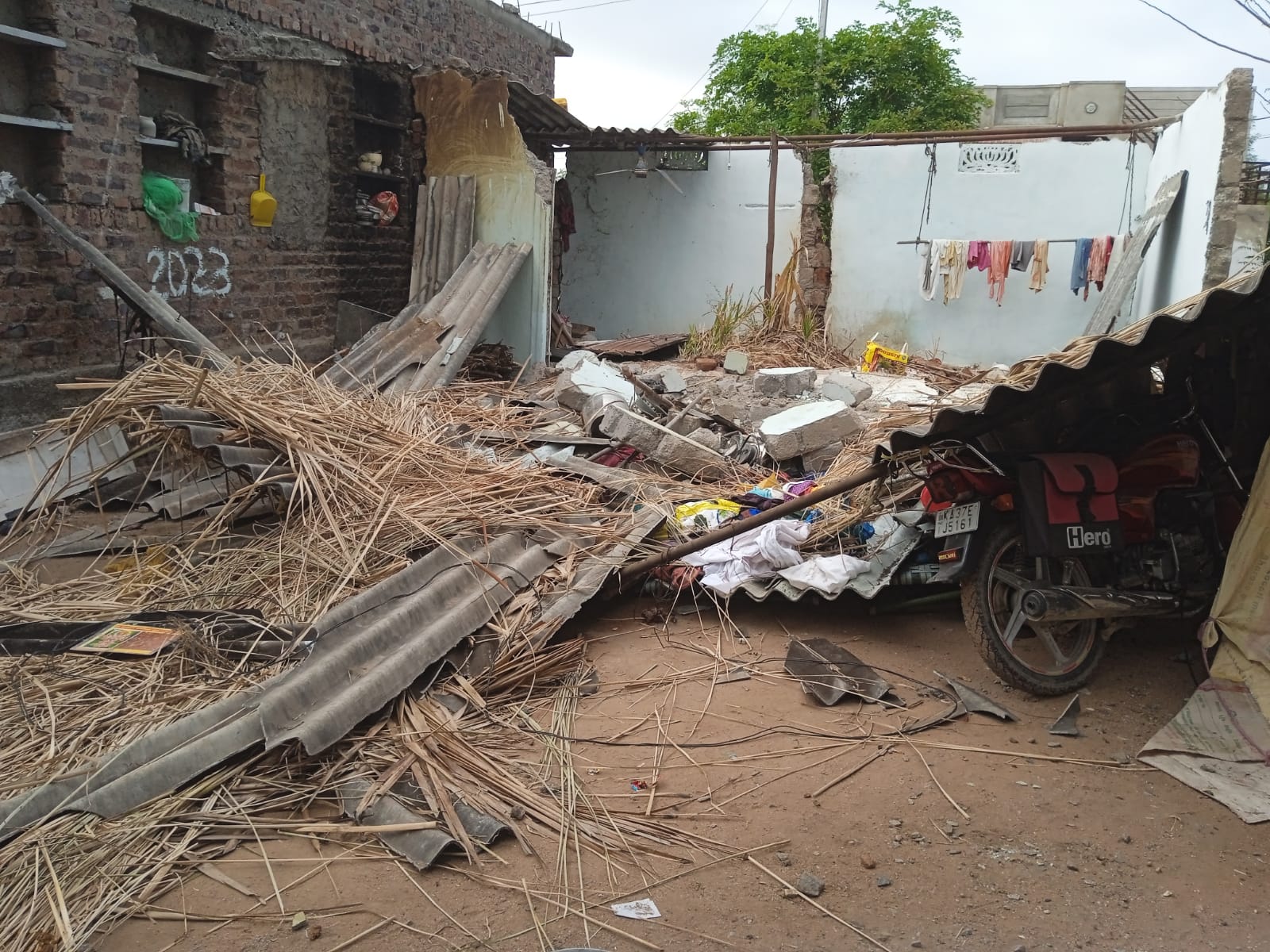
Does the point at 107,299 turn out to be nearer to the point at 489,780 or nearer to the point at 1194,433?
the point at 489,780

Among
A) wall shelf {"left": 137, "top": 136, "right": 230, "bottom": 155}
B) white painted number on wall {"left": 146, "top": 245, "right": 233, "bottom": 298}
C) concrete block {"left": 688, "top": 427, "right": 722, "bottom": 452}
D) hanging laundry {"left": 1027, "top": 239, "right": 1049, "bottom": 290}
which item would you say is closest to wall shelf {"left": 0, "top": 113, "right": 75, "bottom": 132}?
wall shelf {"left": 137, "top": 136, "right": 230, "bottom": 155}

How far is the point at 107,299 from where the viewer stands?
707cm

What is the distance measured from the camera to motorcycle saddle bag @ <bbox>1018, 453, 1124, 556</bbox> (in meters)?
3.88

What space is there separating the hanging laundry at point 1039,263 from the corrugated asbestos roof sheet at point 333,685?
29.7 feet

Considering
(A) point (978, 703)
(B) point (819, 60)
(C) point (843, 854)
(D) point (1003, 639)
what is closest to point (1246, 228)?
(D) point (1003, 639)

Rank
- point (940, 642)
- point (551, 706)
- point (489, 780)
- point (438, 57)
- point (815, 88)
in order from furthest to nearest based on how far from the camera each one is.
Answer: point (815, 88) → point (438, 57) → point (940, 642) → point (551, 706) → point (489, 780)

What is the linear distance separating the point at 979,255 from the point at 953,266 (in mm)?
319

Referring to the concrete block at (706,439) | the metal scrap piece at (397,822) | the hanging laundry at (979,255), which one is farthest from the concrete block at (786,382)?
the metal scrap piece at (397,822)

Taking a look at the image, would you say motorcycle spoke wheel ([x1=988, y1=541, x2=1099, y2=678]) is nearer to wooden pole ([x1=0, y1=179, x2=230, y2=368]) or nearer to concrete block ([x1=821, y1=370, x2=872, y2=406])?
concrete block ([x1=821, y1=370, x2=872, y2=406])

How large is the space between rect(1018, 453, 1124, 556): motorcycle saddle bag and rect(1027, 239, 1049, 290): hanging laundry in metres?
8.30

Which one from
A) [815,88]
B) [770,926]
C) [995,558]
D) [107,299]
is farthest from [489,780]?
[815,88]

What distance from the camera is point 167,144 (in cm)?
753

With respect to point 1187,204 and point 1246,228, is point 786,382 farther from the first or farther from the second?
point 1187,204

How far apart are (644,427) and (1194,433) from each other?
11.5 ft
